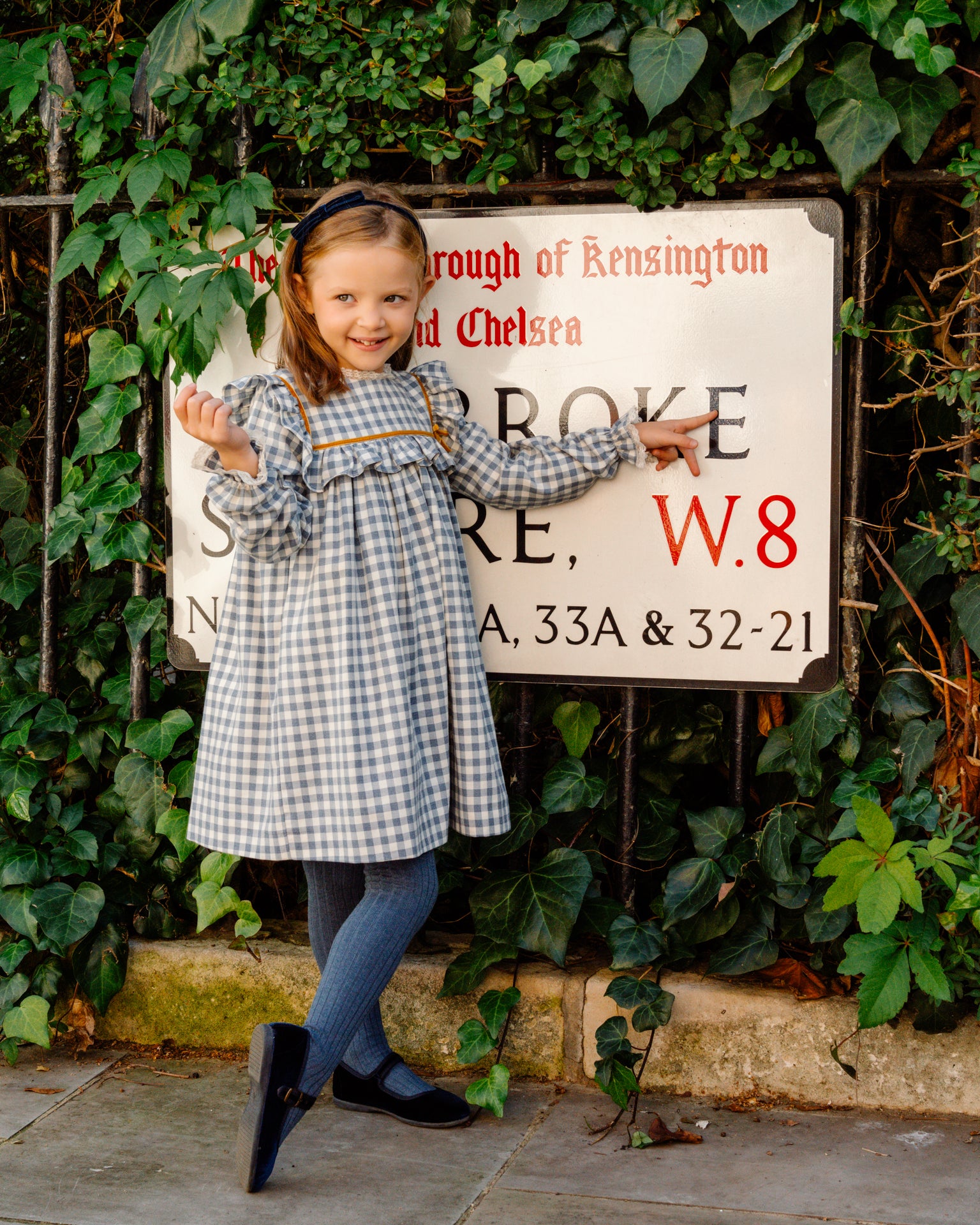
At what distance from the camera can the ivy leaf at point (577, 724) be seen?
265cm

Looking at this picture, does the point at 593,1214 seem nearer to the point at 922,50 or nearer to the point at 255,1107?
the point at 255,1107

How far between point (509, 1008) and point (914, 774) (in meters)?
0.90

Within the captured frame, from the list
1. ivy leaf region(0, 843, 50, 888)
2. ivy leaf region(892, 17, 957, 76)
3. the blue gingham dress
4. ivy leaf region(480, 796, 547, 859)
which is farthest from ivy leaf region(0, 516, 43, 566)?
ivy leaf region(892, 17, 957, 76)

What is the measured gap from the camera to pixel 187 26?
8.19 ft

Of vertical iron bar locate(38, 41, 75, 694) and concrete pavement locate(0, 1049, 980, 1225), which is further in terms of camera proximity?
vertical iron bar locate(38, 41, 75, 694)

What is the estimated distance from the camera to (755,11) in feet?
7.17

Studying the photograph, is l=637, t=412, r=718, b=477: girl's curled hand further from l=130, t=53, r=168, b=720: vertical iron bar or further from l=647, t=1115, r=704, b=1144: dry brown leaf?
l=647, t=1115, r=704, b=1144: dry brown leaf

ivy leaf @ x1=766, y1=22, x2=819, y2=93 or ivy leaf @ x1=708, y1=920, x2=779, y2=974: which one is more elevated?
ivy leaf @ x1=766, y1=22, x2=819, y2=93

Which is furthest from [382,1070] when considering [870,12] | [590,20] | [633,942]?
[870,12]

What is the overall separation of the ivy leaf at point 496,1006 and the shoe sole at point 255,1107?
529mm

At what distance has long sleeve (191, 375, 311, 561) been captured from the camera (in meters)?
2.15

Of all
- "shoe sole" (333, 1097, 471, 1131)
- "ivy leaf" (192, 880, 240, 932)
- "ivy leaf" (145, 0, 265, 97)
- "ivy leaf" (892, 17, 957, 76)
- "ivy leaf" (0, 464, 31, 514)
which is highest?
"ivy leaf" (145, 0, 265, 97)

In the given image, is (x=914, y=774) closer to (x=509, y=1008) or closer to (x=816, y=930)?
(x=816, y=930)

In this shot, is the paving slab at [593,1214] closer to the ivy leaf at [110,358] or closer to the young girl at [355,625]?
the young girl at [355,625]
